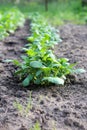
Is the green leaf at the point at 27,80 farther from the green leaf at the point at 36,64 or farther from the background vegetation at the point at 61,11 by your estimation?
the background vegetation at the point at 61,11

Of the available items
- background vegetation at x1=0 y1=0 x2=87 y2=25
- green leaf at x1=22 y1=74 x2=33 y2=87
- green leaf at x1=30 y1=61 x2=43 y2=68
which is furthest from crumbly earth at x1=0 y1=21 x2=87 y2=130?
background vegetation at x1=0 y1=0 x2=87 y2=25

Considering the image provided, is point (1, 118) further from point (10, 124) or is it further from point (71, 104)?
point (71, 104)

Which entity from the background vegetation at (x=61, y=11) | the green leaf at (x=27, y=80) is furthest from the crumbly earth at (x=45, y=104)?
the background vegetation at (x=61, y=11)

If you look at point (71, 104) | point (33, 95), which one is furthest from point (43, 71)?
point (71, 104)

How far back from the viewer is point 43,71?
3408mm

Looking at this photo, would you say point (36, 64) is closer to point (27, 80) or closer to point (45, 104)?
point (27, 80)

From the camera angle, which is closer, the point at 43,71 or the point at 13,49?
the point at 43,71

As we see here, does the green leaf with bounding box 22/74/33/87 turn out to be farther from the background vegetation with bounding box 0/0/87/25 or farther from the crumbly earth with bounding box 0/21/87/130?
the background vegetation with bounding box 0/0/87/25

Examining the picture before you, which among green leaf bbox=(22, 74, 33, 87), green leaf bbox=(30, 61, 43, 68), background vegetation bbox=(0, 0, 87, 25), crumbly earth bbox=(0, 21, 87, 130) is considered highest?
green leaf bbox=(30, 61, 43, 68)

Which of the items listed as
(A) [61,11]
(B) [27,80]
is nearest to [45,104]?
(B) [27,80]

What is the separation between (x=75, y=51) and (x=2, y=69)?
5.48 feet

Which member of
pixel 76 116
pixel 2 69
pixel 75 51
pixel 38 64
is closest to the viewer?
pixel 76 116

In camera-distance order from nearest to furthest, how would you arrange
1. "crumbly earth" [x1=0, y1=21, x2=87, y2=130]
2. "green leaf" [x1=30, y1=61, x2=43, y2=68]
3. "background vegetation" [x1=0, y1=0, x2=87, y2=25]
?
"crumbly earth" [x1=0, y1=21, x2=87, y2=130]
"green leaf" [x1=30, y1=61, x2=43, y2=68]
"background vegetation" [x1=0, y1=0, x2=87, y2=25]

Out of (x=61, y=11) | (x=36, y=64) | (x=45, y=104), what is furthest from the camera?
(x=61, y=11)
